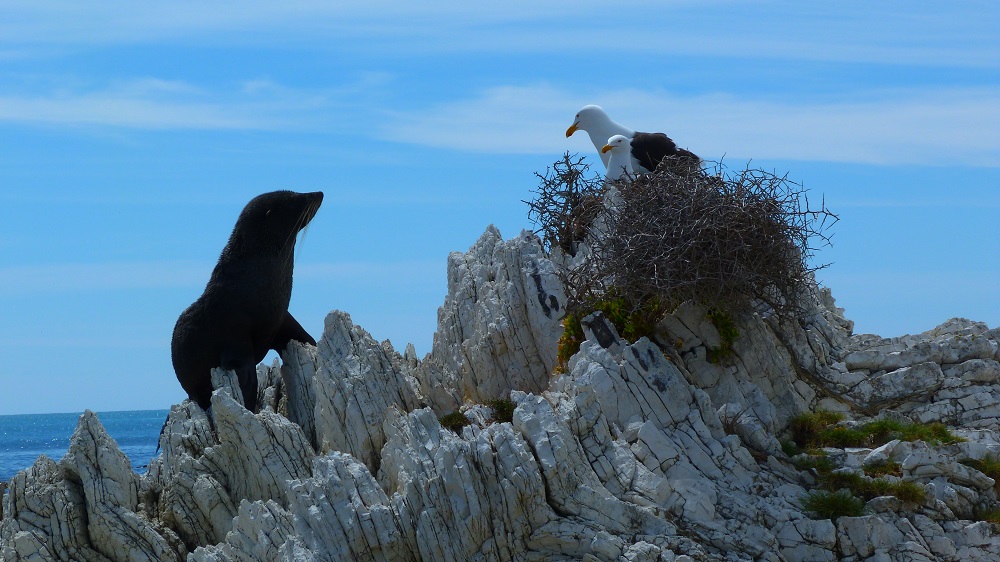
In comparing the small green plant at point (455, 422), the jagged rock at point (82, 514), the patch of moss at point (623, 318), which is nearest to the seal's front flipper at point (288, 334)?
the small green plant at point (455, 422)

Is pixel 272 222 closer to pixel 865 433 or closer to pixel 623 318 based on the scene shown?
pixel 623 318

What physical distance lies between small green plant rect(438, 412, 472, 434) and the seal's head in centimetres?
391

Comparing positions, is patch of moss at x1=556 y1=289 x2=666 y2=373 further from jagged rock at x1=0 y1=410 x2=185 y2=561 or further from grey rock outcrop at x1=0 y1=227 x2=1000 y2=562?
jagged rock at x1=0 y1=410 x2=185 y2=561

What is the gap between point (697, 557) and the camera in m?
10.7

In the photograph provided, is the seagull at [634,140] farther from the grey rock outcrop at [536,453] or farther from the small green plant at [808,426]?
the small green plant at [808,426]

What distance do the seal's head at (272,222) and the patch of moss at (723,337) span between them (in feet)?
21.4

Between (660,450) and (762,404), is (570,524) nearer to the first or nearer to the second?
(660,450)

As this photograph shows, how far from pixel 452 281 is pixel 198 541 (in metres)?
6.68

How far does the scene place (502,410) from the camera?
14.3 metres

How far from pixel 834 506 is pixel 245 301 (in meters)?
8.87

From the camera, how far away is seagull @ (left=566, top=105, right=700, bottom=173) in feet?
54.2

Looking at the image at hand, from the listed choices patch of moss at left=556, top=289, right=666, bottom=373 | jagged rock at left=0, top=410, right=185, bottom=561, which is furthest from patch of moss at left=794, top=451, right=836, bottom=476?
jagged rock at left=0, top=410, right=185, bottom=561

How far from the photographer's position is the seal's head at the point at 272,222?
15961 millimetres

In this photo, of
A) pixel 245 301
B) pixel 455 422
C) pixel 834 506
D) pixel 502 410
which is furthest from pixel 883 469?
pixel 245 301
